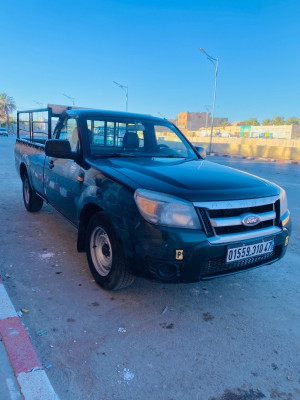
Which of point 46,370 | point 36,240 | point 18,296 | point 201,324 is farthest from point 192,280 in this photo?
point 36,240

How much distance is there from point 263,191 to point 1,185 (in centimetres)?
754

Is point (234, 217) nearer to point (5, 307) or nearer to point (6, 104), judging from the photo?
point (5, 307)

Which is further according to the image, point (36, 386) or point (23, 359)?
point (23, 359)

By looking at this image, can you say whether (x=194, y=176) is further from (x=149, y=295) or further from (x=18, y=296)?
(x=18, y=296)

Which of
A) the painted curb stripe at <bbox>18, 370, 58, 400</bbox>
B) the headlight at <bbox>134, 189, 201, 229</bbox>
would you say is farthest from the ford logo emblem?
the painted curb stripe at <bbox>18, 370, 58, 400</bbox>

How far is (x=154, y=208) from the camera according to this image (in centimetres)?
244

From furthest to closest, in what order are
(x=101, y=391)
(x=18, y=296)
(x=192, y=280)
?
(x=18, y=296) → (x=192, y=280) → (x=101, y=391)

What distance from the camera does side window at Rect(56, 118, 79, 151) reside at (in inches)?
145

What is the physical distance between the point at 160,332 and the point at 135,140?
2.26 meters

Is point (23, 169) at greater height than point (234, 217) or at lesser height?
lesser

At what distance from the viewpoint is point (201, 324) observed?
2734mm

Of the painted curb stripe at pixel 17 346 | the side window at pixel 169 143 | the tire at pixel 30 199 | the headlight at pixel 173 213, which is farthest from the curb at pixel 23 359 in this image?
the tire at pixel 30 199

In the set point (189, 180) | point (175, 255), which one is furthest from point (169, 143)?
point (175, 255)

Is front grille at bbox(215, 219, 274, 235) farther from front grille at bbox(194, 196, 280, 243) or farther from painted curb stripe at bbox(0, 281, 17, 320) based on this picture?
painted curb stripe at bbox(0, 281, 17, 320)
